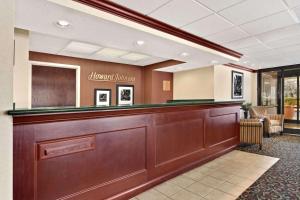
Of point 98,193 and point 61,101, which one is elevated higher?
point 61,101

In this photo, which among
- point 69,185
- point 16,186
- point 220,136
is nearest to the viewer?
point 16,186

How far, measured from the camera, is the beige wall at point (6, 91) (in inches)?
51.9

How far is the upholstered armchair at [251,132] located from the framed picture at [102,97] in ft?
13.4

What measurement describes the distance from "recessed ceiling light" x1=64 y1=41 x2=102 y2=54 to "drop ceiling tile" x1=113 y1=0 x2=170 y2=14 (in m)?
2.01

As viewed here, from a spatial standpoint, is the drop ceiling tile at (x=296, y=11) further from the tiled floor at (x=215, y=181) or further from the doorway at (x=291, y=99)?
the doorway at (x=291, y=99)

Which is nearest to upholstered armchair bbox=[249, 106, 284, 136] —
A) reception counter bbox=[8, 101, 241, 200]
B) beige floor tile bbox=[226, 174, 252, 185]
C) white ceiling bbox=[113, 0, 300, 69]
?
white ceiling bbox=[113, 0, 300, 69]

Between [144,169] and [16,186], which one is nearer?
[16,186]

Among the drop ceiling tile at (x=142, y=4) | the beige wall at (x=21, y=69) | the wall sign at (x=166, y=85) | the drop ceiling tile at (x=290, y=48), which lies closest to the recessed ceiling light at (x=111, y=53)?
the beige wall at (x=21, y=69)

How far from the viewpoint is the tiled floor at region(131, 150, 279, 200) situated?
2.36m

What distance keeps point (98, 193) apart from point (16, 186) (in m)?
0.81

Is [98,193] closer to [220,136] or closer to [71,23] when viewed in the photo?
[71,23]

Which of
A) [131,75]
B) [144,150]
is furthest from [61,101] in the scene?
[144,150]

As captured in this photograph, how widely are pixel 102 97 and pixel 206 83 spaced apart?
351cm

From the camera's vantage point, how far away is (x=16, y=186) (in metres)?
1.50
